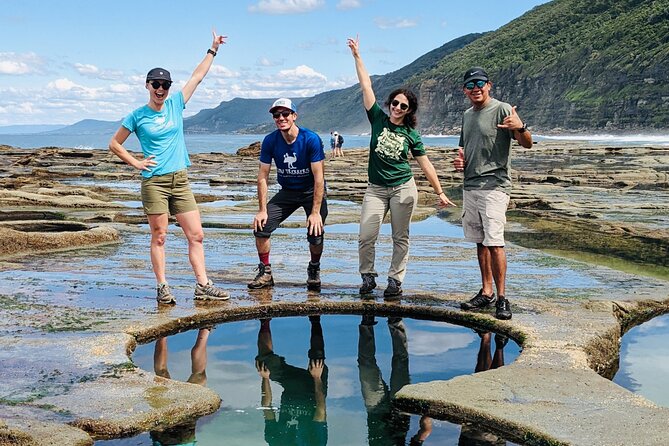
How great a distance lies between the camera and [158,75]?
272 inches

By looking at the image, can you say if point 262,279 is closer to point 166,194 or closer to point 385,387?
point 166,194

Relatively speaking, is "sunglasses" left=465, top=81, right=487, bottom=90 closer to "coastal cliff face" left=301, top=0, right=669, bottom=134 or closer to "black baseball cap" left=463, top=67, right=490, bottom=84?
"black baseball cap" left=463, top=67, right=490, bottom=84

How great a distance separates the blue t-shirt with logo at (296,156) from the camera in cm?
768

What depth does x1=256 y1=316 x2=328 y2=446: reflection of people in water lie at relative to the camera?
4566 mm

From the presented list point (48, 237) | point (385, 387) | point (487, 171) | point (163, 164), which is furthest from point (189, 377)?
point (48, 237)

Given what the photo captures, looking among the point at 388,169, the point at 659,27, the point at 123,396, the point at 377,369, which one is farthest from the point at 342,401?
the point at 659,27

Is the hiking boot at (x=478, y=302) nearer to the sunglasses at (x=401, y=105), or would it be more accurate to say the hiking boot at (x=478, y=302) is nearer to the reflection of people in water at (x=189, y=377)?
the sunglasses at (x=401, y=105)

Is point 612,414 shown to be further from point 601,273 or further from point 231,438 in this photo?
point 601,273

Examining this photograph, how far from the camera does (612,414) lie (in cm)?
454

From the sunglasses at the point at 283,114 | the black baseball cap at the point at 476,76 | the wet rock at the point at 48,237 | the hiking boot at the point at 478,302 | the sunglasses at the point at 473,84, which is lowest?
the hiking boot at the point at 478,302

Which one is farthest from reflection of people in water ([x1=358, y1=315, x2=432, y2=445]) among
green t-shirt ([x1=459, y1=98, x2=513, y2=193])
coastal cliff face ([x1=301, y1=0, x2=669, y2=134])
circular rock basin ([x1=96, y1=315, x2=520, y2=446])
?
coastal cliff face ([x1=301, y1=0, x2=669, y2=134])

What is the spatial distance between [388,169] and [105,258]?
4.36m

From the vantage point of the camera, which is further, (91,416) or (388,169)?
(388,169)

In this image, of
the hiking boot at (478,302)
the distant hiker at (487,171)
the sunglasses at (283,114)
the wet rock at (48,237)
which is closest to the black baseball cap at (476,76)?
the distant hiker at (487,171)
